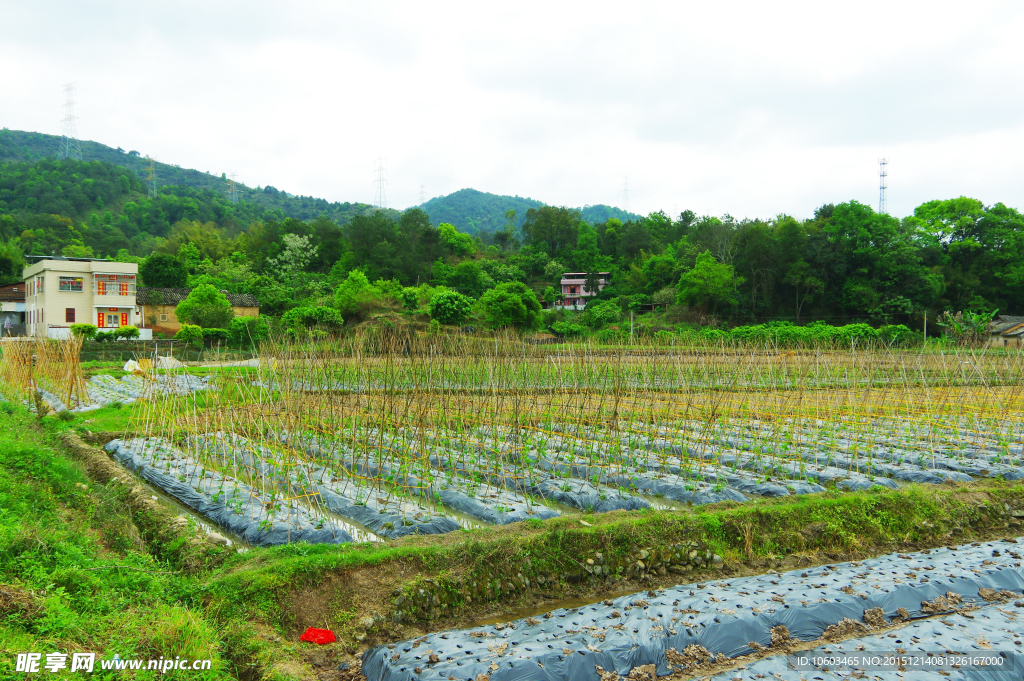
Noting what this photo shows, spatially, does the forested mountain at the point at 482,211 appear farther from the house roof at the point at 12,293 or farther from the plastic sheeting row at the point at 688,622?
the plastic sheeting row at the point at 688,622

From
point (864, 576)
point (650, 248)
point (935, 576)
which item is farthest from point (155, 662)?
point (650, 248)

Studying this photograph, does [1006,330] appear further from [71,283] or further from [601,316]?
[71,283]

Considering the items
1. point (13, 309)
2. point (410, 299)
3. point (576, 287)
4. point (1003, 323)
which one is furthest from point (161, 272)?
point (1003, 323)

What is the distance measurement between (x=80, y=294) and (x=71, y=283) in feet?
2.37

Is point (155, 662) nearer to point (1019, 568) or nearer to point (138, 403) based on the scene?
point (1019, 568)

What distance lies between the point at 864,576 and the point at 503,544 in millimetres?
2932

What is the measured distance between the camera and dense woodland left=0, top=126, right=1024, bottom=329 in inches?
1555

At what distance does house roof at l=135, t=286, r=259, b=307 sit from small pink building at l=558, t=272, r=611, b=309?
2555 centimetres

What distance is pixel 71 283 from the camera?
32.4m

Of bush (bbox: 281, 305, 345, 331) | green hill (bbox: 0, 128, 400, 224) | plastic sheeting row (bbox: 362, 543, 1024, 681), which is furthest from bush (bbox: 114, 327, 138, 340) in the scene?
green hill (bbox: 0, 128, 400, 224)

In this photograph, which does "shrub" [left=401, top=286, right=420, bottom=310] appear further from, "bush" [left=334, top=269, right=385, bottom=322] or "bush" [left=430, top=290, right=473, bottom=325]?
"bush" [left=430, top=290, right=473, bottom=325]

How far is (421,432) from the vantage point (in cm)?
677

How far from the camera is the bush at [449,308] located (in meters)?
28.3

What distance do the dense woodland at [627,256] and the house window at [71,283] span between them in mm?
7789
